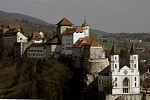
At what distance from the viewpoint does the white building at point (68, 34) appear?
9106cm

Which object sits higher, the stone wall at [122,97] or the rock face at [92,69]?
the rock face at [92,69]

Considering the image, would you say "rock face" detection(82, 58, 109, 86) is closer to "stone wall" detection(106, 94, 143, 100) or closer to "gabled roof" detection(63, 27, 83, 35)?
"stone wall" detection(106, 94, 143, 100)

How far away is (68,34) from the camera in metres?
91.9

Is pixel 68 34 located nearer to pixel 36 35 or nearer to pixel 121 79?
pixel 36 35

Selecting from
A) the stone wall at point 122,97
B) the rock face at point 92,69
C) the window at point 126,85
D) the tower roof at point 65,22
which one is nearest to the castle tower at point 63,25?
the tower roof at point 65,22

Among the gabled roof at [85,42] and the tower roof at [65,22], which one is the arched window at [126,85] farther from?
the tower roof at [65,22]

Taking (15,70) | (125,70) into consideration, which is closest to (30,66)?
(15,70)

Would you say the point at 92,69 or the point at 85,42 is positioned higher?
the point at 85,42

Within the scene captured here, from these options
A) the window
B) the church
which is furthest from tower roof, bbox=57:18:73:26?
the window

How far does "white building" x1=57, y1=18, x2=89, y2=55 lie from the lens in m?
91.1

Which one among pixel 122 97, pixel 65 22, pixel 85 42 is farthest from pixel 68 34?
pixel 122 97

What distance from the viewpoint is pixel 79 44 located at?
87.9 metres

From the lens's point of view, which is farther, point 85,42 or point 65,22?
point 65,22

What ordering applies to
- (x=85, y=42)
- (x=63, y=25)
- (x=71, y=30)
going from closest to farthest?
(x=85, y=42), (x=71, y=30), (x=63, y=25)
